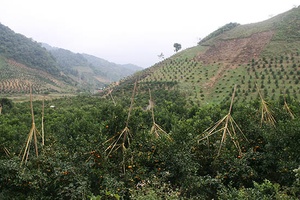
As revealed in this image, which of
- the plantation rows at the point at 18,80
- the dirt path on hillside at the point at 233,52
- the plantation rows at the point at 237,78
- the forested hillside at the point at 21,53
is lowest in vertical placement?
the plantation rows at the point at 237,78

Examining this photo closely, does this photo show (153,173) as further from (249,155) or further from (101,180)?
(249,155)

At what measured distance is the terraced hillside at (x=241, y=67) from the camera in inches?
1337

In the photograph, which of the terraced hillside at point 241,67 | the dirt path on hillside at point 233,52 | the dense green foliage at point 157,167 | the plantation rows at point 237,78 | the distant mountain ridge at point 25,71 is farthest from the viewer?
the distant mountain ridge at point 25,71

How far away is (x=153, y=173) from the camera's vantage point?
8625mm

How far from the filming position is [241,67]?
45.1 meters

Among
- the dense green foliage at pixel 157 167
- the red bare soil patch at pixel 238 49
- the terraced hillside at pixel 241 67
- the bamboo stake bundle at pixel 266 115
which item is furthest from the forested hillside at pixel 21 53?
the bamboo stake bundle at pixel 266 115

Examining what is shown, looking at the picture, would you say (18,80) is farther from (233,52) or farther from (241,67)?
(241,67)

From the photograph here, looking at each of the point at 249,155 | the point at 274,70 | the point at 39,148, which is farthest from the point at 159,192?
the point at 274,70

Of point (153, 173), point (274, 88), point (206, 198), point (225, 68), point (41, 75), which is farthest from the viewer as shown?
point (41, 75)

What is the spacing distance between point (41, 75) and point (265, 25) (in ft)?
293

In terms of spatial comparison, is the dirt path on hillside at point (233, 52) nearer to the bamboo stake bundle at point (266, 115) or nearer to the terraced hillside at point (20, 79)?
the bamboo stake bundle at point (266, 115)

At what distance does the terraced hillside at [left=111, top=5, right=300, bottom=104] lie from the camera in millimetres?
33972

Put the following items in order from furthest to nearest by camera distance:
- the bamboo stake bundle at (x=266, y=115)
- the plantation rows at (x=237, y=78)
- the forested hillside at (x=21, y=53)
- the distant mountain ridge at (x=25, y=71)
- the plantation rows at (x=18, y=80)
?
the forested hillside at (x=21, y=53), the distant mountain ridge at (x=25, y=71), the plantation rows at (x=18, y=80), the plantation rows at (x=237, y=78), the bamboo stake bundle at (x=266, y=115)

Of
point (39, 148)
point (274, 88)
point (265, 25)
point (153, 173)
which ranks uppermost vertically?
point (265, 25)
